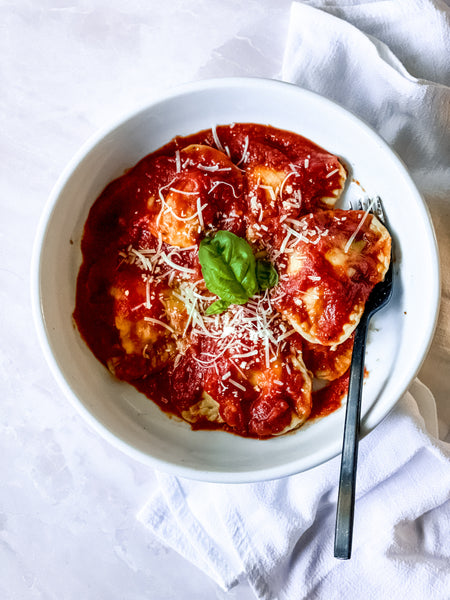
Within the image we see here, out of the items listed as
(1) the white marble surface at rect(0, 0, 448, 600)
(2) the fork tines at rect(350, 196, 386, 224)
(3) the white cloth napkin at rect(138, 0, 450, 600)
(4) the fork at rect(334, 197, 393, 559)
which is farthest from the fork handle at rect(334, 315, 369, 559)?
(1) the white marble surface at rect(0, 0, 448, 600)

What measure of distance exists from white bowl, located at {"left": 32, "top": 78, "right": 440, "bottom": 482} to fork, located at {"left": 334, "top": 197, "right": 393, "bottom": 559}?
0.23 feet

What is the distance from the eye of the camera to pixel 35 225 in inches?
143

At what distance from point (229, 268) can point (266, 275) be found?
10.6 inches

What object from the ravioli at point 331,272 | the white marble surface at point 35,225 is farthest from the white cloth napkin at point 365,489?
the ravioli at point 331,272

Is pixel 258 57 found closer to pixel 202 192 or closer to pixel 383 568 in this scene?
pixel 202 192

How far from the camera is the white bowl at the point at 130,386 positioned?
9.71 ft

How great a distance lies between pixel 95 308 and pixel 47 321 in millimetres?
300

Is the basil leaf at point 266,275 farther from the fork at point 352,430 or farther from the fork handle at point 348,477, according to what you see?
the fork handle at point 348,477

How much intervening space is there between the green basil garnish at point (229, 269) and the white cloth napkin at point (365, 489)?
1.13 m

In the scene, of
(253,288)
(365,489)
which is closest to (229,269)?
(253,288)

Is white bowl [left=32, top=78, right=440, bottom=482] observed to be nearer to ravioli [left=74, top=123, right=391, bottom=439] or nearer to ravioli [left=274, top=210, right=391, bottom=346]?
ravioli [left=74, top=123, right=391, bottom=439]

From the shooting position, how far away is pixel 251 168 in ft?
10.5

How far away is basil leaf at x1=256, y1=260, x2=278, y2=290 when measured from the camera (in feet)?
10.0

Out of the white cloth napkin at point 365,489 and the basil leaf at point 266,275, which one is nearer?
the basil leaf at point 266,275
